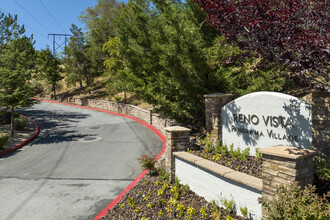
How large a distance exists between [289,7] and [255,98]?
291 centimetres

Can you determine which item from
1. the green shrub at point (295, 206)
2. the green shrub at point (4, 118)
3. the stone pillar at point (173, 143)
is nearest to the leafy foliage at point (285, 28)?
the green shrub at point (295, 206)

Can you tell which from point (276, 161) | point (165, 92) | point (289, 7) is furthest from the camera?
point (165, 92)

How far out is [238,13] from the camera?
6.10 meters

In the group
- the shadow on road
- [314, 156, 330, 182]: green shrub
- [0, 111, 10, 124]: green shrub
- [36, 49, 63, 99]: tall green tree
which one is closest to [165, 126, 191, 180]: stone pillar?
[314, 156, 330, 182]: green shrub

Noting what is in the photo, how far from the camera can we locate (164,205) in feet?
23.3

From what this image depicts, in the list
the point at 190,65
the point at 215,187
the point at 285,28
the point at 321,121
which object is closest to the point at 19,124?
the point at 190,65

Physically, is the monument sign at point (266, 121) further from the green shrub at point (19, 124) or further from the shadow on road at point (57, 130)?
the green shrub at point (19, 124)

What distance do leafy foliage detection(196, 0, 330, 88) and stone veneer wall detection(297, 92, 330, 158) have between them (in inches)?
19.0

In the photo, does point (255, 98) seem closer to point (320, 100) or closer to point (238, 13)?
point (320, 100)

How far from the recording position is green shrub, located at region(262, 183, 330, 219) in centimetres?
409

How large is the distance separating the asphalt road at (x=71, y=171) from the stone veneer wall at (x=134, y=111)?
3.29 ft

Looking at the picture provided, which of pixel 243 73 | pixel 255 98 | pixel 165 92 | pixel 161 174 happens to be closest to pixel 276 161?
pixel 255 98

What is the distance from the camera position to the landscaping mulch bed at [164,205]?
632 cm

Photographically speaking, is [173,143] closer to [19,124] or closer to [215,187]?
[215,187]
